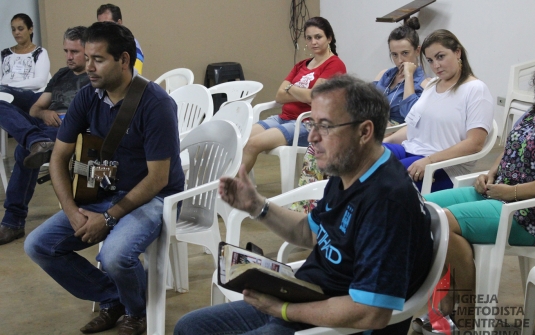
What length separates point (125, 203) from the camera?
→ 2504mm

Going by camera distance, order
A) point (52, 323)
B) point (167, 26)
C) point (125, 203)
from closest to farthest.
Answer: point (125, 203), point (52, 323), point (167, 26)

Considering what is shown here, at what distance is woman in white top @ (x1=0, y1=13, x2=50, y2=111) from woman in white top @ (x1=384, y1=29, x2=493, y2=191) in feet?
10.8

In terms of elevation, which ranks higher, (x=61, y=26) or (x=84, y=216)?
(x=61, y=26)

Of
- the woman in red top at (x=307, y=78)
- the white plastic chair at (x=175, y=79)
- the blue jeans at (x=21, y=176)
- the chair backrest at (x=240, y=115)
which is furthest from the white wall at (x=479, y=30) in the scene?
the blue jeans at (x=21, y=176)

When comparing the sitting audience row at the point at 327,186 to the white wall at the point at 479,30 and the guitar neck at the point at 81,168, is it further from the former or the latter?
the white wall at the point at 479,30

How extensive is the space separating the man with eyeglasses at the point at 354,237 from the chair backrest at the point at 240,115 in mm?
1607

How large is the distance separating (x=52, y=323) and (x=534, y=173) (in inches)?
82.4

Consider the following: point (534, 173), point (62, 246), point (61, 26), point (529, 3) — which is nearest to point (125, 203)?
point (62, 246)

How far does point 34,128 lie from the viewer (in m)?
3.93

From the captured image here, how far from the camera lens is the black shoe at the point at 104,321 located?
2.64m

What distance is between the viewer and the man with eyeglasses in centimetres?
148

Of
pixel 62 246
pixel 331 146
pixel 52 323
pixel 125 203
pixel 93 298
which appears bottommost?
pixel 52 323

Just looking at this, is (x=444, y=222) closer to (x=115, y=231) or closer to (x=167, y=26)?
(x=115, y=231)

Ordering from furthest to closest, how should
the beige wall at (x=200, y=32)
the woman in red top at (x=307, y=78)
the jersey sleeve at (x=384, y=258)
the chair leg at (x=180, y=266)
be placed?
the beige wall at (x=200, y=32)
the woman in red top at (x=307, y=78)
the chair leg at (x=180, y=266)
the jersey sleeve at (x=384, y=258)
